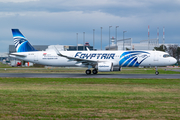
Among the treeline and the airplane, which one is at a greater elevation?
the treeline

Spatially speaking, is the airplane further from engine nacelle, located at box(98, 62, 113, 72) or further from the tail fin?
the tail fin

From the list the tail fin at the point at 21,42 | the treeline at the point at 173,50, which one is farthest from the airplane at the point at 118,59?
the treeline at the point at 173,50

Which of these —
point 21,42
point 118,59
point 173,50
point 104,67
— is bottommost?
point 104,67

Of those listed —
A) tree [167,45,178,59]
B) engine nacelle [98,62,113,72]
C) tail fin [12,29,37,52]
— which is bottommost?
engine nacelle [98,62,113,72]

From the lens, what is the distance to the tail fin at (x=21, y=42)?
41469 mm

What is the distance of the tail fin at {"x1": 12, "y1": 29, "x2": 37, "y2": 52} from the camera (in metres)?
41.5

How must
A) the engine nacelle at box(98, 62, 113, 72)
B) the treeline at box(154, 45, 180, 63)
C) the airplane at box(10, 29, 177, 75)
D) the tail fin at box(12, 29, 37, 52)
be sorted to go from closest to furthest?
the engine nacelle at box(98, 62, 113, 72) → the airplane at box(10, 29, 177, 75) → the tail fin at box(12, 29, 37, 52) → the treeline at box(154, 45, 180, 63)

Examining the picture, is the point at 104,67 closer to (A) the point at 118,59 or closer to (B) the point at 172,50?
(A) the point at 118,59

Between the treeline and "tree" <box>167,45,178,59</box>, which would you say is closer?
the treeline

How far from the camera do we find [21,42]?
4156cm

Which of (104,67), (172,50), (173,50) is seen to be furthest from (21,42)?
(172,50)

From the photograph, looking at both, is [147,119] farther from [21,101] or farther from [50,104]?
[21,101]

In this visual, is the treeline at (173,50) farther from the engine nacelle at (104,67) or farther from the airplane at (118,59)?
the engine nacelle at (104,67)

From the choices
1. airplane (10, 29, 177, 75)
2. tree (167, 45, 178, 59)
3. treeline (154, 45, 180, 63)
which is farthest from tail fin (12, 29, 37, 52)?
tree (167, 45, 178, 59)
